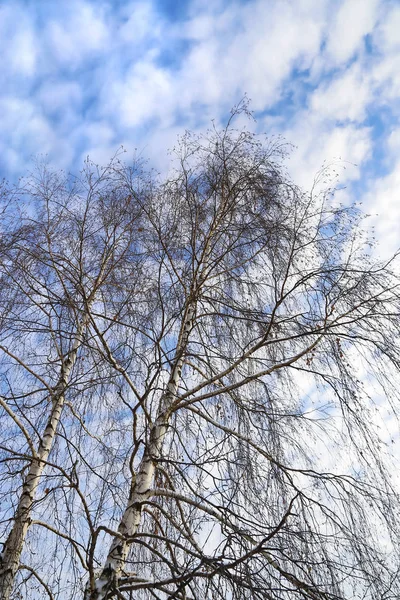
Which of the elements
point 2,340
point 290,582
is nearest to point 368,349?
point 290,582

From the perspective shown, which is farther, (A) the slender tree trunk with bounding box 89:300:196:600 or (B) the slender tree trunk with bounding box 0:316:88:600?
(B) the slender tree trunk with bounding box 0:316:88:600

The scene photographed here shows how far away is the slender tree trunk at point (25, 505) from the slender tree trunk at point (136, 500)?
67cm

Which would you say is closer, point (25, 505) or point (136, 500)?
point (136, 500)

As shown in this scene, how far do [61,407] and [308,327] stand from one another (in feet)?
7.64

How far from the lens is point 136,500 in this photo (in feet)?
10.4

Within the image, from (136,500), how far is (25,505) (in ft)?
3.80

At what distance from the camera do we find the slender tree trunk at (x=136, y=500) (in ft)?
9.20

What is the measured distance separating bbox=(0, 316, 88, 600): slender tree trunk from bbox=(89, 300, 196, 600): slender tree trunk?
675 millimetres

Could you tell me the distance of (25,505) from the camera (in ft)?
12.4

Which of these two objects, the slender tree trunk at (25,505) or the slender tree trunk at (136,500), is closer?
the slender tree trunk at (136,500)

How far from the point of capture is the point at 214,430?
12.5ft

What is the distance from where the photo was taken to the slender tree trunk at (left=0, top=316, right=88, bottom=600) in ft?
11.4

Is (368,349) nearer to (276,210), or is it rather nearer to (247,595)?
(247,595)

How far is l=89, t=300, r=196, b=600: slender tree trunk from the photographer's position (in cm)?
280
